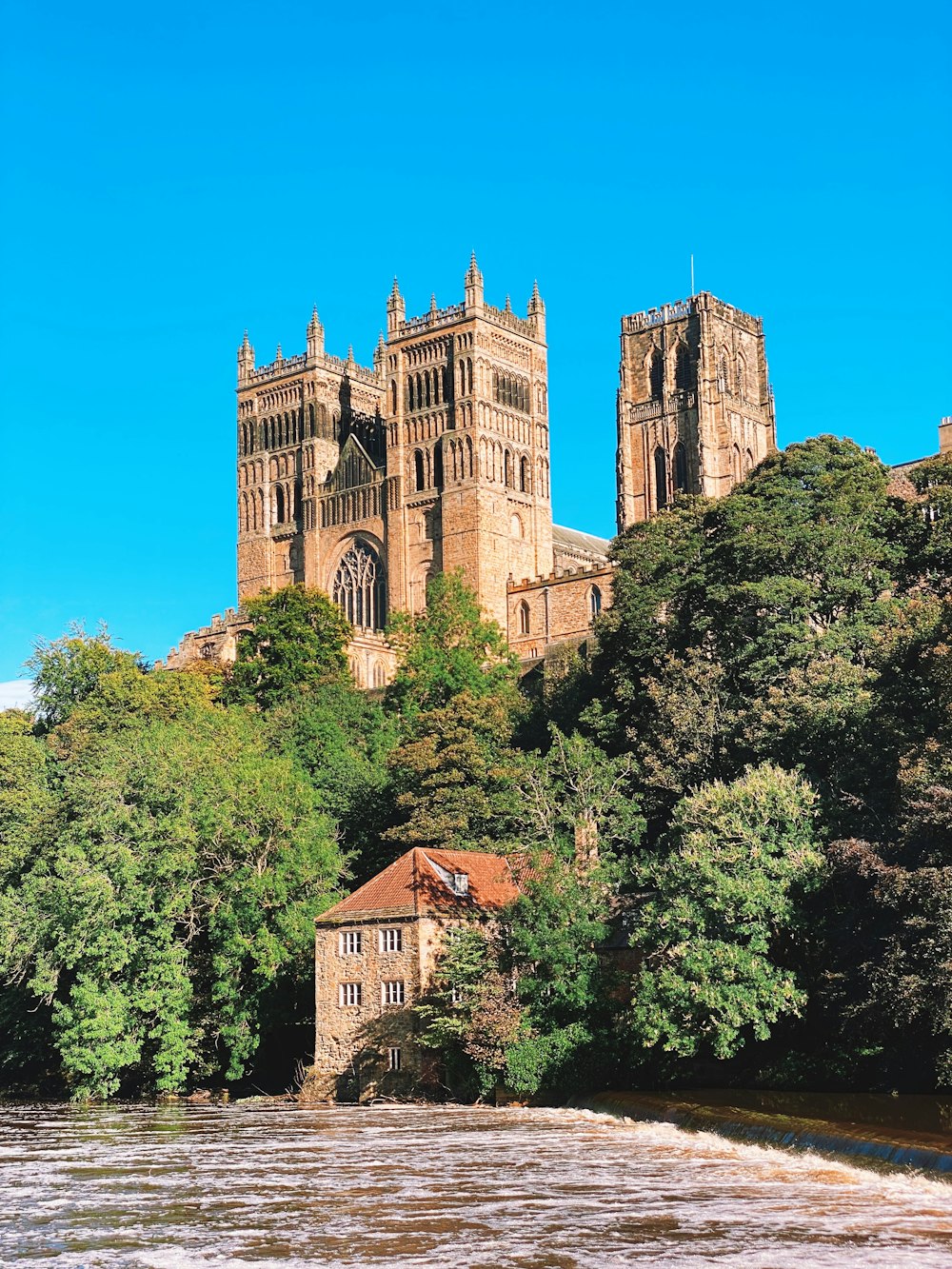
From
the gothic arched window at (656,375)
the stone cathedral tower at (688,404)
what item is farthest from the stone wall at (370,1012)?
the gothic arched window at (656,375)

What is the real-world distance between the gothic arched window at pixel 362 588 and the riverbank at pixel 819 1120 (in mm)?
75253

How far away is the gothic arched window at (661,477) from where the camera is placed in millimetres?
116938

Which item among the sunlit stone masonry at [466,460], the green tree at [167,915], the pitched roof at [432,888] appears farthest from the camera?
the sunlit stone masonry at [466,460]

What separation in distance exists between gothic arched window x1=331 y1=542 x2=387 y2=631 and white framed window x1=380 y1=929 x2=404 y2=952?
66.9m

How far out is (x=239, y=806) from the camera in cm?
5125

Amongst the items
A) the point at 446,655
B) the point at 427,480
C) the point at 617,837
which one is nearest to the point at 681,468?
the point at 427,480

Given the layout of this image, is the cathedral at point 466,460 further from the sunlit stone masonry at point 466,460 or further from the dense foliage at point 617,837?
the dense foliage at point 617,837

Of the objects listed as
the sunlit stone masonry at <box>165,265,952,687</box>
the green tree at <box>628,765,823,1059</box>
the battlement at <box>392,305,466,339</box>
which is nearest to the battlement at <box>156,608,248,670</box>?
the sunlit stone masonry at <box>165,265,952,687</box>

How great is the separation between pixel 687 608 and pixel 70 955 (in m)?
22.6

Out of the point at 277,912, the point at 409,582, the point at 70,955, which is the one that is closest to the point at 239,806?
the point at 277,912

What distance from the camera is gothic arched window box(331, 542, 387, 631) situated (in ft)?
371

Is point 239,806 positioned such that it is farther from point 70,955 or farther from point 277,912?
point 70,955

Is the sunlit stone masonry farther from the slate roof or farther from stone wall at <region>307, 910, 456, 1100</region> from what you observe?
stone wall at <region>307, 910, 456, 1100</region>

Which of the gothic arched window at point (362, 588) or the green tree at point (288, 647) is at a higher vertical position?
the gothic arched window at point (362, 588)
